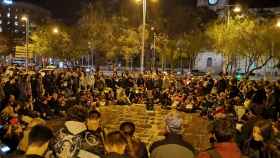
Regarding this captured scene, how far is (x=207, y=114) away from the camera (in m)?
18.5

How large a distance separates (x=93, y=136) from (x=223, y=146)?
1815 millimetres

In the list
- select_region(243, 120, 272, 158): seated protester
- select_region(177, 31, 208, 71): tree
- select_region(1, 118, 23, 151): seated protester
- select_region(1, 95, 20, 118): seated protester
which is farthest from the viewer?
select_region(177, 31, 208, 71): tree

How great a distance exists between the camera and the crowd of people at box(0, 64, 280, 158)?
190 inches

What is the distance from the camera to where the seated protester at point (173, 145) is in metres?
4.99

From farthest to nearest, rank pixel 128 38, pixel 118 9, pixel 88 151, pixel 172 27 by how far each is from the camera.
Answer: pixel 172 27 → pixel 118 9 → pixel 128 38 → pixel 88 151

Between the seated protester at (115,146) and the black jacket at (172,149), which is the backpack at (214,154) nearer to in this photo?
the black jacket at (172,149)

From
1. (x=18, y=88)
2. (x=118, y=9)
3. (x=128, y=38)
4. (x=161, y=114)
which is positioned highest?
(x=118, y=9)

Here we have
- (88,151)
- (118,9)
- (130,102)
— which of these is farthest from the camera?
(118,9)

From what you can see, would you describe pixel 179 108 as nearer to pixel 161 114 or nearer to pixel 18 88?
pixel 161 114

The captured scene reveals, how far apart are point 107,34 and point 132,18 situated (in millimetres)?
2886

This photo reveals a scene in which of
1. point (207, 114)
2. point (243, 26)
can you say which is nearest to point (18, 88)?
point (207, 114)

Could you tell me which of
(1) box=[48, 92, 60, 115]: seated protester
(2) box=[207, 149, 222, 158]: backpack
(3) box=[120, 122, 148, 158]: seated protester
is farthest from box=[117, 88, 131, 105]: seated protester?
(2) box=[207, 149, 222, 158]: backpack

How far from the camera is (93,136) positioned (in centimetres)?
570

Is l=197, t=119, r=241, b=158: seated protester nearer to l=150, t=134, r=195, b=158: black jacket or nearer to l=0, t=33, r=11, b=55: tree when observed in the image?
l=150, t=134, r=195, b=158: black jacket
